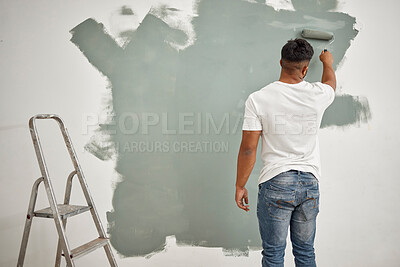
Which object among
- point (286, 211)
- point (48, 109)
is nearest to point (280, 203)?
point (286, 211)

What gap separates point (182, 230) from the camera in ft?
6.26

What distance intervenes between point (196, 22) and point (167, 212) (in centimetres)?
116

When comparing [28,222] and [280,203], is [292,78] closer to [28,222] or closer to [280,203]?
[280,203]

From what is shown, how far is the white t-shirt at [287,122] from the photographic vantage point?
4.59 feet

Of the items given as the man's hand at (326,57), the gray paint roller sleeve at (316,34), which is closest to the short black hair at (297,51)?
the man's hand at (326,57)

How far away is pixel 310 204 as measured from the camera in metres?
1.42

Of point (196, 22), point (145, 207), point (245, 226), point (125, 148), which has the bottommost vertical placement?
point (245, 226)

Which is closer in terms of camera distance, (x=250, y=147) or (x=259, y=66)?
(x=250, y=147)

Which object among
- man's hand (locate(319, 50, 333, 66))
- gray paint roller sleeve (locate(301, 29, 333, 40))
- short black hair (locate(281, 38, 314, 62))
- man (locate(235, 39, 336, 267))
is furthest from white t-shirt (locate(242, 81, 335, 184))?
gray paint roller sleeve (locate(301, 29, 333, 40))

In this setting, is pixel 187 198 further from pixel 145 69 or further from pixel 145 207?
pixel 145 69

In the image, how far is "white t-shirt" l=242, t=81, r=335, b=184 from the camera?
55.1 inches

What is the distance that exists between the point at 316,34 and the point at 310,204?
1077 mm

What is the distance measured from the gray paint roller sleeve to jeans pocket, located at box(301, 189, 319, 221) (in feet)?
3.28

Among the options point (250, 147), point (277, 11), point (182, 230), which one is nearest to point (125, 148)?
point (182, 230)
